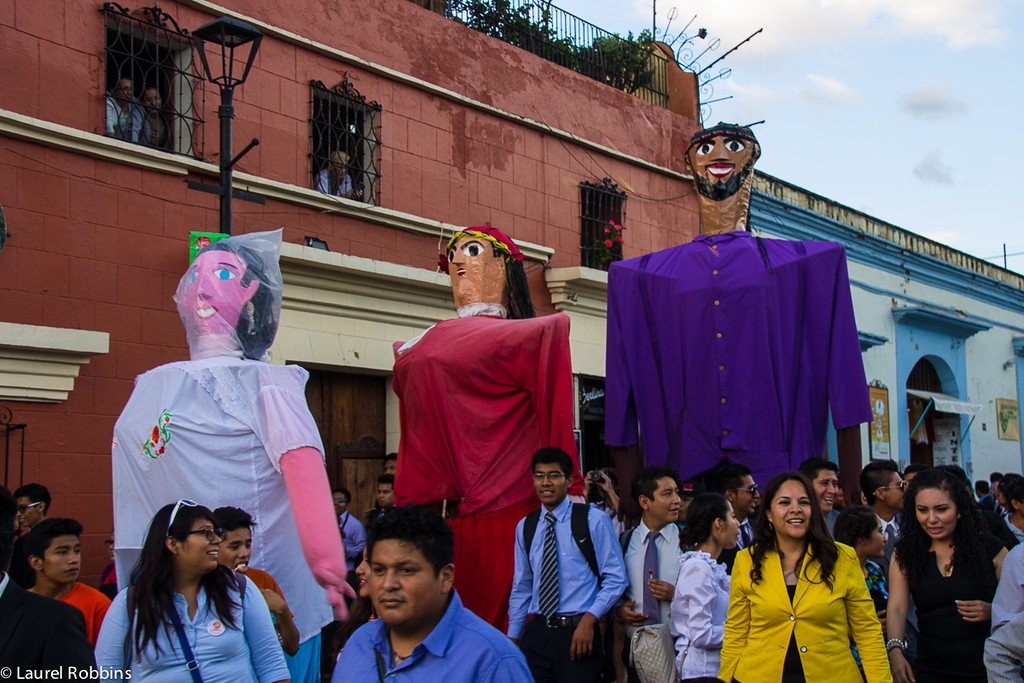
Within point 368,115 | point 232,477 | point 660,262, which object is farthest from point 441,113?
point 232,477

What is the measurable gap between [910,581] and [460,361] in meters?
2.37

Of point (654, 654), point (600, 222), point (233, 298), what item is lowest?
point (654, 654)

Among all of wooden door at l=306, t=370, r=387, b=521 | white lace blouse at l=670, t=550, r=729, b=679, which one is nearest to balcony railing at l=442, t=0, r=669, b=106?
wooden door at l=306, t=370, r=387, b=521

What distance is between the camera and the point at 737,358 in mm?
6145

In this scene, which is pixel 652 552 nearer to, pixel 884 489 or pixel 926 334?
pixel 884 489

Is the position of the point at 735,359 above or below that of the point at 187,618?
above

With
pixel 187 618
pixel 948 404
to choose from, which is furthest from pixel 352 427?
pixel 948 404

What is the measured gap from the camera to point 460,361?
560cm

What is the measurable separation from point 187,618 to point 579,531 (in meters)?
2.08

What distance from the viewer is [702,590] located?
4.62 m

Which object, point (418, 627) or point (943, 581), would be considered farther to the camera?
point (943, 581)

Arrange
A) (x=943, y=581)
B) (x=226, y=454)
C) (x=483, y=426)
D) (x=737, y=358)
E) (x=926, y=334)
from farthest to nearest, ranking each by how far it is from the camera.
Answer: (x=926, y=334)
(x=737, y=358)
(x=483, y=426)
(x=226, y=454)
(x=943, y=581)

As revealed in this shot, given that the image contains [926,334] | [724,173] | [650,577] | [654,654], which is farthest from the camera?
[926,334]

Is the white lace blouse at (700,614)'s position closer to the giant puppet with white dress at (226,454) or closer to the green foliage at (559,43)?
the giant puppet with white dress at (226,454)
